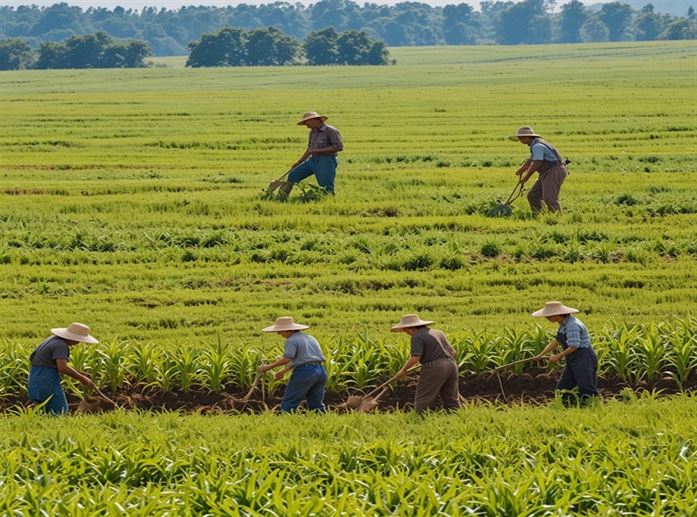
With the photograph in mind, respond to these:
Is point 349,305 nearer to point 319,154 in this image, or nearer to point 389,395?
point 389,395

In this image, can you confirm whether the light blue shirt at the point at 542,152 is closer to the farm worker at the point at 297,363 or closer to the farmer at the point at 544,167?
the farmer at the point at 544,167

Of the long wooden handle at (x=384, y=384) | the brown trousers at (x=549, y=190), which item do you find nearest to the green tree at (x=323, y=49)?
the brown trousers at (x=549, y=190)

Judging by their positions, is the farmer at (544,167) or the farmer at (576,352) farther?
the farmer at (544,167)

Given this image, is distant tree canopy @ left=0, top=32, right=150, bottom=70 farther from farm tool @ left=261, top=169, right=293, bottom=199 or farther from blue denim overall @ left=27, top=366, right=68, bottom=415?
blue denim overall @ left=27, top=366, right=68, bottom=415

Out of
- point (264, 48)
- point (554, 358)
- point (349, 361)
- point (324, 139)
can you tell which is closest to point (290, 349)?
point (349, 361)

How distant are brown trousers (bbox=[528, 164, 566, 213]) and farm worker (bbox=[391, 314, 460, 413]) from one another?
29.3 feet

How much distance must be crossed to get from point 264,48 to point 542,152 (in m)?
106

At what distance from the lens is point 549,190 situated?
20.3 m

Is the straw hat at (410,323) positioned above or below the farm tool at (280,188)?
above

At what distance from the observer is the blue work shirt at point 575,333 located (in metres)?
11.7

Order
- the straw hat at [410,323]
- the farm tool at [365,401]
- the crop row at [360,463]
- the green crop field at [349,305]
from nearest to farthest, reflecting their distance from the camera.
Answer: the crop row at [360,463], the green crop field at [349,305], the straw hat at [410,323], the farm tool at [365,401]

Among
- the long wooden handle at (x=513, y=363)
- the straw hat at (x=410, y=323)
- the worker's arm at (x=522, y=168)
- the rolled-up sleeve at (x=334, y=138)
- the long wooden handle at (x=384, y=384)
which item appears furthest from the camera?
the rolled-up sleeve at (x=334, y=138)

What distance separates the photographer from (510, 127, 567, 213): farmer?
19.8 meters

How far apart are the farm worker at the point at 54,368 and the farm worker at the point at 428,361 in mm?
2851
